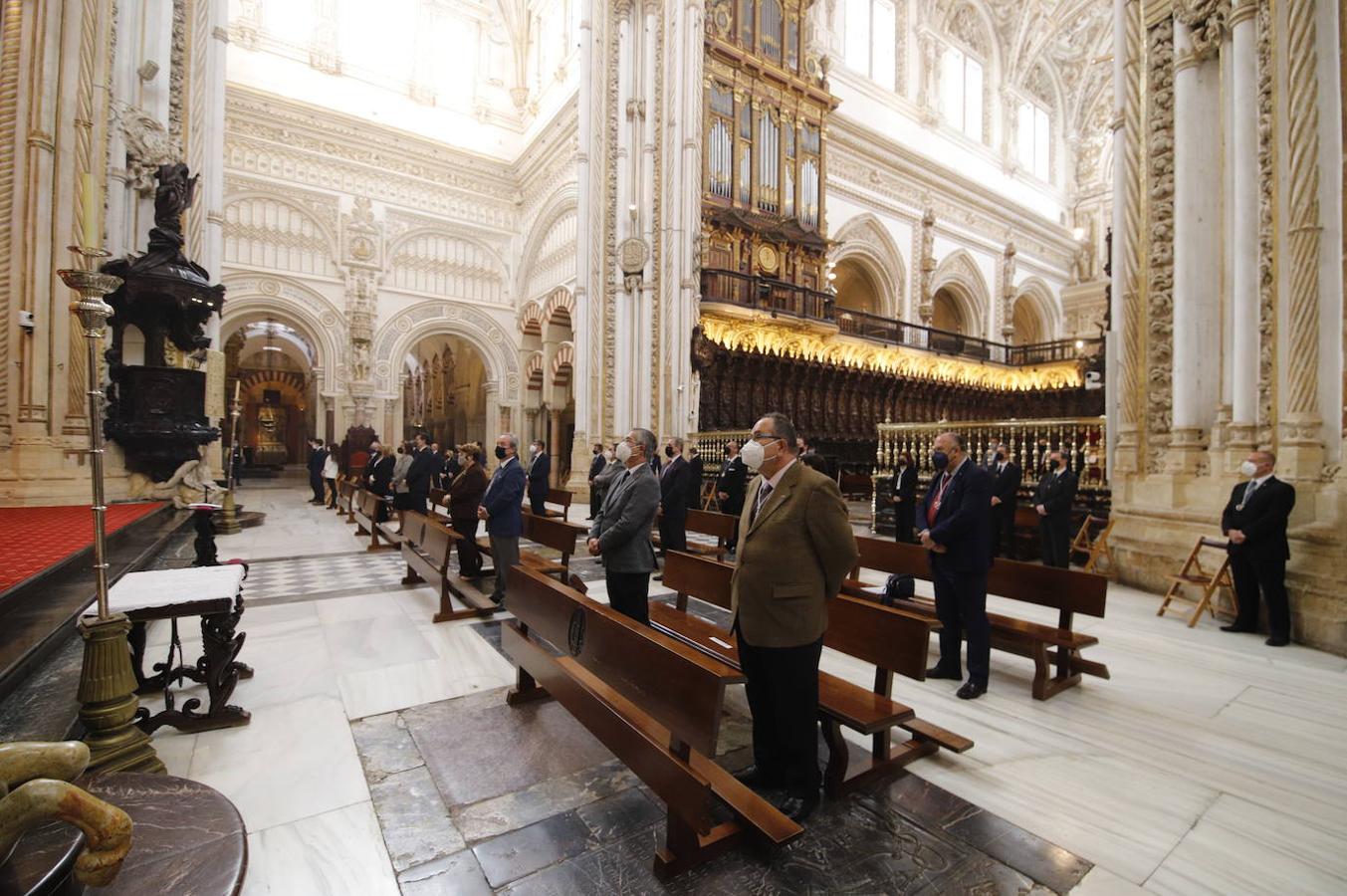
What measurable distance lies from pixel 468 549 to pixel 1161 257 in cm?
763

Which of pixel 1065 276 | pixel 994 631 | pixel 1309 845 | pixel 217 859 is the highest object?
pixel 1065 276

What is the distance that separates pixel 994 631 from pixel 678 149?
43.8 feet

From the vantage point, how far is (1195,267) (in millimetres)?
5793

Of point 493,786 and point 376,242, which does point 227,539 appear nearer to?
point 493,786

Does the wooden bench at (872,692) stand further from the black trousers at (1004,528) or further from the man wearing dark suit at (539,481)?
the man wearing dark suit at (539,481)

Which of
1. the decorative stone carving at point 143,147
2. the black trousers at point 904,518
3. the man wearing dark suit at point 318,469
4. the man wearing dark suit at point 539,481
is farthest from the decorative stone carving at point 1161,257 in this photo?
the man wearing dark suit at point 318,469

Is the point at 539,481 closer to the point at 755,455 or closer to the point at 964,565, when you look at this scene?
the point at 964,565

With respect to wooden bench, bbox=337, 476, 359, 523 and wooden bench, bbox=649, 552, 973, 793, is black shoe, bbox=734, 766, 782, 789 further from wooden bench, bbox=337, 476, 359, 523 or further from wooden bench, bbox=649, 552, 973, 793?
wooden bench, bbox=337, 476, 359, 523

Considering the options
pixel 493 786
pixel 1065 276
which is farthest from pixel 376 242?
pixel 1065 276

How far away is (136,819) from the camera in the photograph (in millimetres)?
1352

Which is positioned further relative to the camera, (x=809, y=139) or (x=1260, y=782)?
(x=809, y=139)

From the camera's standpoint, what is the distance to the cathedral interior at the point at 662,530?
209 centimetres

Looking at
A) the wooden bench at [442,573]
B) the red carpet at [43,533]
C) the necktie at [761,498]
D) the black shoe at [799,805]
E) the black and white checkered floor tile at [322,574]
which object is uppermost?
the necktie at [761,498]

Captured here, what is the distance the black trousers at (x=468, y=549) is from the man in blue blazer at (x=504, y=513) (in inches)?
23.5
